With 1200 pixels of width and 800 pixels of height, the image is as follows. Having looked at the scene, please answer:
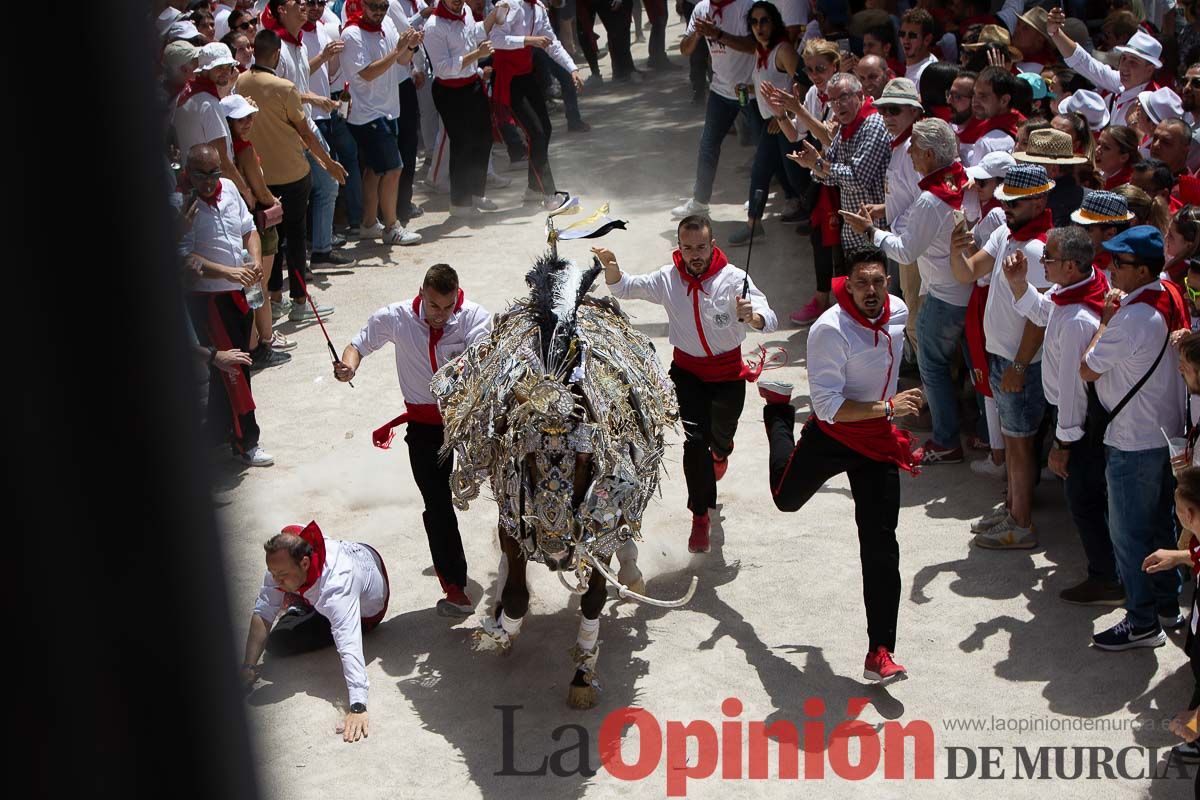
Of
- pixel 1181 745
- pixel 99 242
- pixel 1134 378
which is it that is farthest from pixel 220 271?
pixel 99 242

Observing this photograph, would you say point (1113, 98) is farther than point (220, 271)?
Yes

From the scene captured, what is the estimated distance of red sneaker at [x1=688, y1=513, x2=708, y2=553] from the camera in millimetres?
7988

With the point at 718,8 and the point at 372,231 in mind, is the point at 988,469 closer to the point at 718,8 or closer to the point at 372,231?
the point at 718,8

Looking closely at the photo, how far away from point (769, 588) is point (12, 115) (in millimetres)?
6168

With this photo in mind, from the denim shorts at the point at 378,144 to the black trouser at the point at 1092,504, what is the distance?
7769 millimetres

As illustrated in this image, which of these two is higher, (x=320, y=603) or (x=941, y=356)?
(x=941, y=356)

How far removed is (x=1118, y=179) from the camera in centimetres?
806

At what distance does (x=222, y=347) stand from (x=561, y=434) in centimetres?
410

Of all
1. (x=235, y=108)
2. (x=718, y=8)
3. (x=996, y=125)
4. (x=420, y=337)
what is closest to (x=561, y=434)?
(x=420, y=337)

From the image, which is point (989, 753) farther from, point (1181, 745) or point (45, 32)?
point (45, 32)

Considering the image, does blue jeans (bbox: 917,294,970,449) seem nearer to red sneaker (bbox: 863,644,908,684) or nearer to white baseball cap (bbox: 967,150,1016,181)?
white baseball cap (bbox: 967,150,1016,181)

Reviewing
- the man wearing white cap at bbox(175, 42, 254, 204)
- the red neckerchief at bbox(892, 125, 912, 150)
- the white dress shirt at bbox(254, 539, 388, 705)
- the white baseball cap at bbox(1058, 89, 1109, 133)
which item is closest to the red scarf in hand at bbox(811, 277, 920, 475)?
the white dress shirt at bbox(254, 539, 388, 705)

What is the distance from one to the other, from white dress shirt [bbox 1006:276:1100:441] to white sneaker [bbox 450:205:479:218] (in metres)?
8.03

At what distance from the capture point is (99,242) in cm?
203
